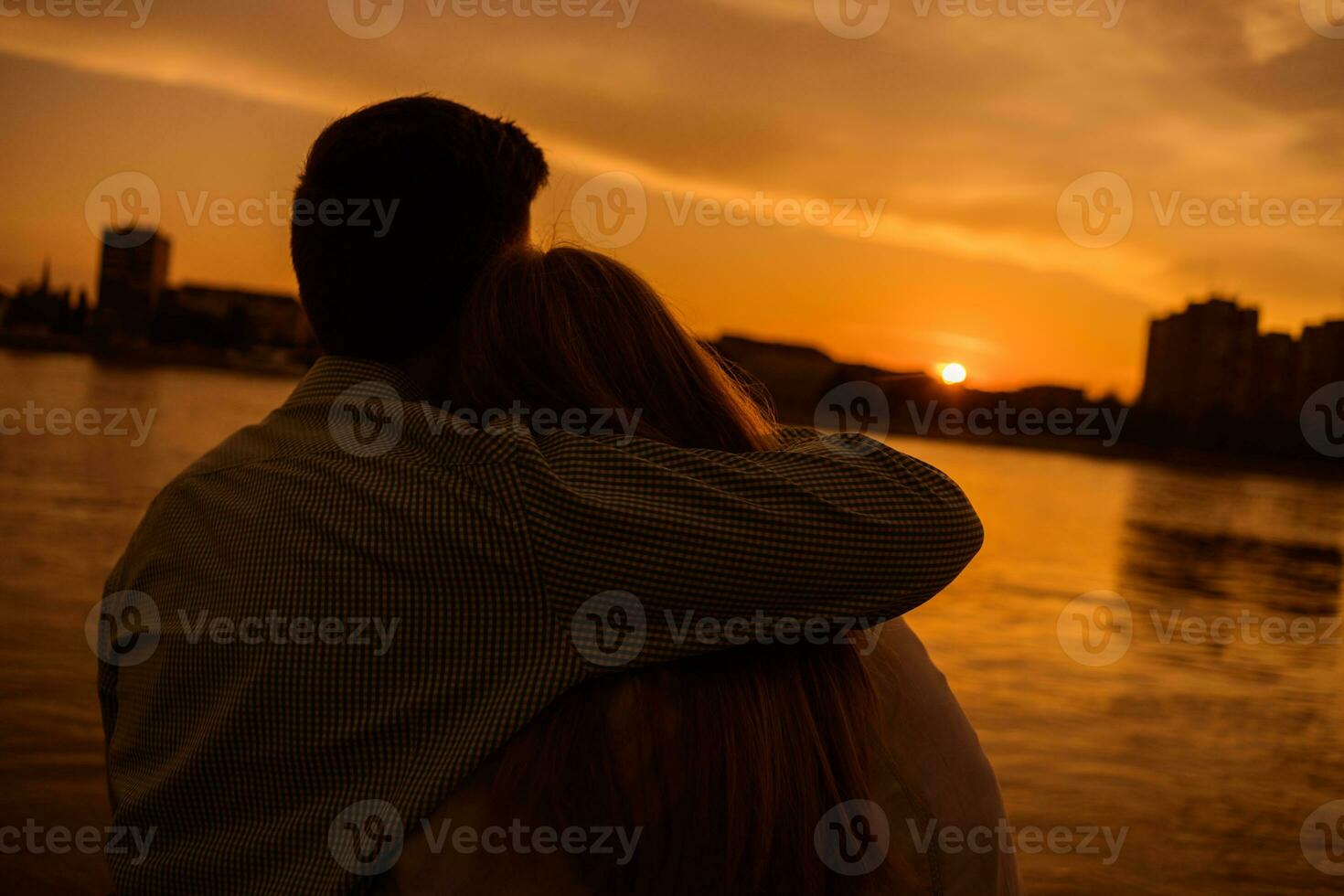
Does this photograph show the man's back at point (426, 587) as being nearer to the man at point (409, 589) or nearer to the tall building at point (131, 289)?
the man at point (409, 589)

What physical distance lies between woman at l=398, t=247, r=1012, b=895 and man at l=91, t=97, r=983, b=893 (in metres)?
0.05

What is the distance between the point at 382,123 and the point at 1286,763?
7629mm

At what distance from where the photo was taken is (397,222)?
3.83ft

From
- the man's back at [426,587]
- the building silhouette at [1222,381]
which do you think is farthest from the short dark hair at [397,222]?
the building silhouette at [1222,381]

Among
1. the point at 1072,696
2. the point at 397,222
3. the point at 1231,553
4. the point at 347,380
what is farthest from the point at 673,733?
the point at 1231,553

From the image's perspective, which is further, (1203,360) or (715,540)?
(1203,360)

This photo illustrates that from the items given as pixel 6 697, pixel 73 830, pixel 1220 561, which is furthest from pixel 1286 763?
pixel 1220 561

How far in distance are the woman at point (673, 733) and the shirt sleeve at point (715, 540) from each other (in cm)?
5

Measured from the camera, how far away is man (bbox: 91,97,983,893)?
875 millimetres

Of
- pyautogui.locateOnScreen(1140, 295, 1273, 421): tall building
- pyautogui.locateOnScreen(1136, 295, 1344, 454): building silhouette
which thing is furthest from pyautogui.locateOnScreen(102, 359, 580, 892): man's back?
pyautogui.locateOnScreen(1140, 295, 1273, 421): tall building

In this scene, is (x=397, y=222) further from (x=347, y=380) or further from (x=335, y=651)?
(x=335, y=651)

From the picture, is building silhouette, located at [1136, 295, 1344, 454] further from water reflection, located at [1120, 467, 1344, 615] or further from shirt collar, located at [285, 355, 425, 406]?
shirt collar, located at [285, 355, 425, 406]

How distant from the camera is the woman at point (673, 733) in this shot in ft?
2.95

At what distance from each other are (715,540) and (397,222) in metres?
0.53
